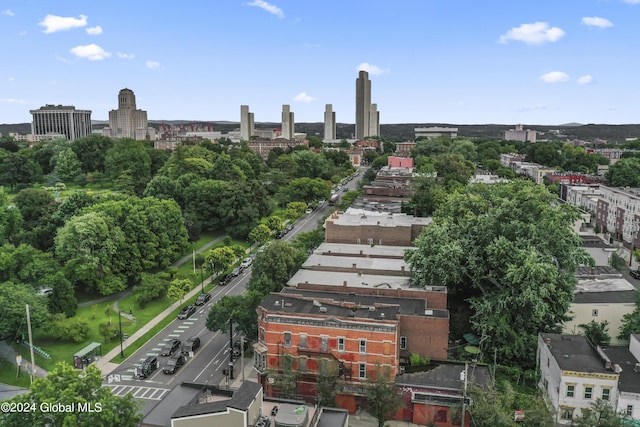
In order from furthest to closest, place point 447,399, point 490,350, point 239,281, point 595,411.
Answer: point 239,281, point 490,350, point 447,399, point 595,411

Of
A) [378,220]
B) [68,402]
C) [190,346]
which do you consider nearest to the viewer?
[68,402]

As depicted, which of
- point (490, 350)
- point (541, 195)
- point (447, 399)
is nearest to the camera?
point (447, 399)

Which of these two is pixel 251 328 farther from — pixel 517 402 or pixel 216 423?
pixel 517 402

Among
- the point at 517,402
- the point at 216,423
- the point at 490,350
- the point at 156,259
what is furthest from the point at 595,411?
the point at 156,259

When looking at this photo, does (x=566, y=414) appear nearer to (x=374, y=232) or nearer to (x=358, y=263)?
(x=358, y=263)

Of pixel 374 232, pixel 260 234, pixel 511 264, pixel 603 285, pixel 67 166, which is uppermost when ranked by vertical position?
pixel 67 166

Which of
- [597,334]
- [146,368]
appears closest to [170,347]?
[146,368]
